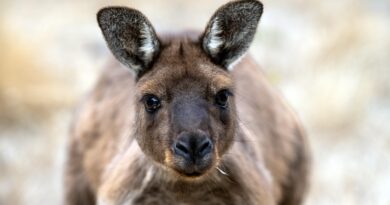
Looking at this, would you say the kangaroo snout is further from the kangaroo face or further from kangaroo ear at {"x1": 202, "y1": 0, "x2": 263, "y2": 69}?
kangaroo ear at {"x1": 202, "y1": 0, "x2": 263, "y2": 69}

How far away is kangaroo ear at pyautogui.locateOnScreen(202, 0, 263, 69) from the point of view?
258 inches

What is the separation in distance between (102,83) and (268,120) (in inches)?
50.2

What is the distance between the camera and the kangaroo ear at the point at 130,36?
21.4 feet

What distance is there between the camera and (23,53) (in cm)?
1280

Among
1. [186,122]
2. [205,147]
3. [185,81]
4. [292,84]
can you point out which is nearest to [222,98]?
[185,81]

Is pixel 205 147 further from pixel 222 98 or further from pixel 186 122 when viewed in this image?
pixel 222 98

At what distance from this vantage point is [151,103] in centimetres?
655

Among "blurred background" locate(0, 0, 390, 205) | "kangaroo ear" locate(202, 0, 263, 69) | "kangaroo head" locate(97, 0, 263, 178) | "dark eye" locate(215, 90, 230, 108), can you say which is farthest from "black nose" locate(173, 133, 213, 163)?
"blurred background" locate(0, 0, 390, 205)

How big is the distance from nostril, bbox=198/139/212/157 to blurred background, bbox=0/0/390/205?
3.72 m

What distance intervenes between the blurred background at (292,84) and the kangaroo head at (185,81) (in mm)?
3066

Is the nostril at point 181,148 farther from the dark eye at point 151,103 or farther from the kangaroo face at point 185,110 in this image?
the dark eye at point 151,103

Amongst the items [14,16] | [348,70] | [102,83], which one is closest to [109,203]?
[102,83]

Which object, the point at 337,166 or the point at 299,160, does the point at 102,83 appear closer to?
the point at 299,160

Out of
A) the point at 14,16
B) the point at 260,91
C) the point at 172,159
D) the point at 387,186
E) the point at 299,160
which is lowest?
the point at 14,16
